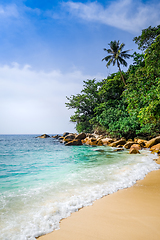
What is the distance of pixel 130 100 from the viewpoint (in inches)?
550

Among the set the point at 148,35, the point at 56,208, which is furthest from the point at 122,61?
the point at 56,208

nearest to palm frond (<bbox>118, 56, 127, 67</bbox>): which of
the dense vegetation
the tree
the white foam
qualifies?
the dense vegetation

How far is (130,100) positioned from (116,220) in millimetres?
12898

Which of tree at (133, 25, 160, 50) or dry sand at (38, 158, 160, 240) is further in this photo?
tree at (133, 25, 160, 50)

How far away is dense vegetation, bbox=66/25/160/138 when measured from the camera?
34.7ft

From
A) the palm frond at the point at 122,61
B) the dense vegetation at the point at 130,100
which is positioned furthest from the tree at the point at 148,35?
the palm frond at the point at 122,61

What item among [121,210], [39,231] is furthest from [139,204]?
[39,231]

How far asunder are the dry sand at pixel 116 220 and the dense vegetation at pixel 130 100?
745 cm

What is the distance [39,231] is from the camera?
2.08 metres

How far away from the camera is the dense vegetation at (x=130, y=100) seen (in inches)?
416

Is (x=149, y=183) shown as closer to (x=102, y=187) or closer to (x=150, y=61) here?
(x=102, y=187)

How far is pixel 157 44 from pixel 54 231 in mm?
12104

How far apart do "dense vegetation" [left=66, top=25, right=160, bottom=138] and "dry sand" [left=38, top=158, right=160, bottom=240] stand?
24.4 feet

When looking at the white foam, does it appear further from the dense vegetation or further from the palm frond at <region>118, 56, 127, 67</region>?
the palm frond at <region>118, 56, 127, 67</region>
